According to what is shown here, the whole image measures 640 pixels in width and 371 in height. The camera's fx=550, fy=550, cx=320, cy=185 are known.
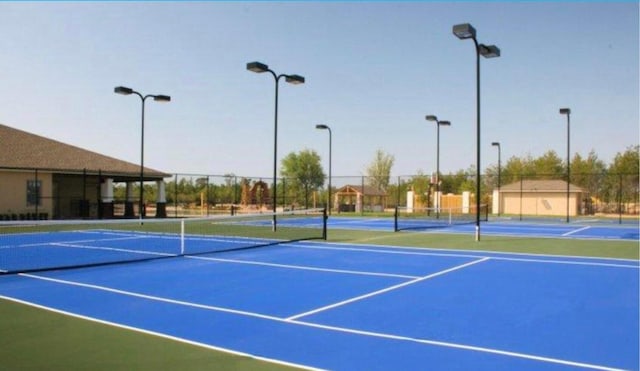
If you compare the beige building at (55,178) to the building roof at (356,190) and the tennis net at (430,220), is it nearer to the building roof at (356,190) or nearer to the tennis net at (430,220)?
the tennis net at (430,220)

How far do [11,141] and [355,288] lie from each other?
32.3 metres

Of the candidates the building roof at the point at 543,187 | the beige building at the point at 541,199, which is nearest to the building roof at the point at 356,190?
the beige building at the point at 541,199

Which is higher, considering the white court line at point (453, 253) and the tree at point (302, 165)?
the tree at point (302, 165)

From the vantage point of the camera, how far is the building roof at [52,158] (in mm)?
30812

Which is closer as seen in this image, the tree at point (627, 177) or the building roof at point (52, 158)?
the building roof at point (52, 158)

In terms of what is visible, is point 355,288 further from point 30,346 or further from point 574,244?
point 574,244

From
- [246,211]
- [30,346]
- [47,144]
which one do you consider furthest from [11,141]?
[30,346]

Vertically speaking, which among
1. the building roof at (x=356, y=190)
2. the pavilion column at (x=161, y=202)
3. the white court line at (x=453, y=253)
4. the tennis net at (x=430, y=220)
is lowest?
the white court line at (x=453, y=253)

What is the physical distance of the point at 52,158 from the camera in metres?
33.1

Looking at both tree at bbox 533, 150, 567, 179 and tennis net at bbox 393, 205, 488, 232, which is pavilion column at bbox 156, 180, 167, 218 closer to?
tennis net at bbox 393, 205, 488, 232

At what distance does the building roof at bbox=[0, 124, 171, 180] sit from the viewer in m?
30.8

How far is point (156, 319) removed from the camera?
267 inches

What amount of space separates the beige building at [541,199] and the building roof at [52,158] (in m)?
29.6

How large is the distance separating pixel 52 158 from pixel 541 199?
38.2 meters
